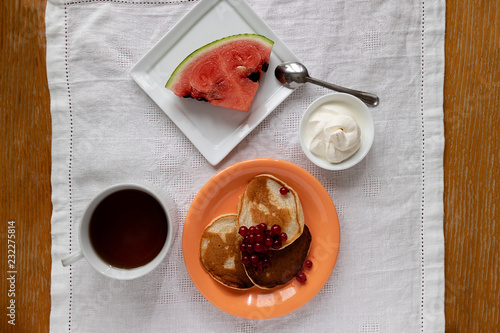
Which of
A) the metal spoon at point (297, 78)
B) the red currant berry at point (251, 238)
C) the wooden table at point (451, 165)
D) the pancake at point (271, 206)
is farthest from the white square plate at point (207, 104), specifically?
the wooden table at point (451, 165)

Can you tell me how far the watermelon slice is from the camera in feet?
3.82

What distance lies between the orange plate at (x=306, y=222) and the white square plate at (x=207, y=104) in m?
0.09

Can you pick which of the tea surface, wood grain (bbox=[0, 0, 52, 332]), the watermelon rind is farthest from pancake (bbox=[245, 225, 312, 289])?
wood grain (bbox=[0, 0, 52, 332])

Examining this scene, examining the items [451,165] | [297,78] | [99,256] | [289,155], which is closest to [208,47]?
[297,78]

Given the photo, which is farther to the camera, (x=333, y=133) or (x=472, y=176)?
(x=472, y=176)

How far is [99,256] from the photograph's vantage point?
109 cm

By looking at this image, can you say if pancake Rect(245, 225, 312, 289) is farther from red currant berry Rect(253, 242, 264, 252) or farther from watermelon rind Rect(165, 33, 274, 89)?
watermelon rind Rect(165, 33, 274, 89)

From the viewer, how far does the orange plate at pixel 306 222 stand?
3.82 ft

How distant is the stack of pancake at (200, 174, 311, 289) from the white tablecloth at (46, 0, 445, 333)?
11 centimetres

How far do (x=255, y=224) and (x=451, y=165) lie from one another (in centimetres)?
65

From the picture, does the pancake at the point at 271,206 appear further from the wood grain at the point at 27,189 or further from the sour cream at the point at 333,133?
the wood grain at the point at 27,189

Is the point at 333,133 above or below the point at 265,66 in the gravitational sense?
below

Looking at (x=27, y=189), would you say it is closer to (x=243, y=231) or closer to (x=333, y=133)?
(x=243, y=231)

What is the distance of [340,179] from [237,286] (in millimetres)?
453
